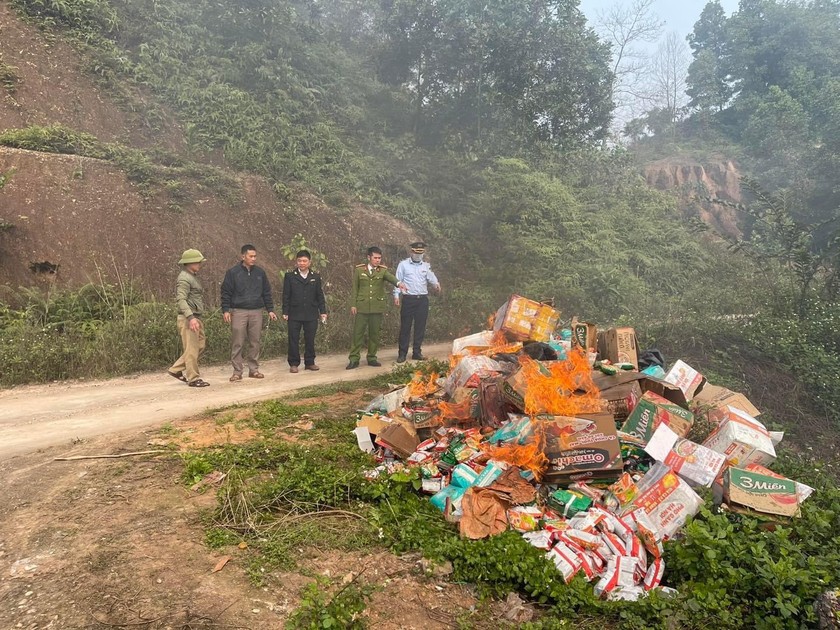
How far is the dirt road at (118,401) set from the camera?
16.6ft

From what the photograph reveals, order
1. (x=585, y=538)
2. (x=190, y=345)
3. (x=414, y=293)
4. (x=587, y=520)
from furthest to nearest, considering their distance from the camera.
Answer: (x=414, y=293) → (x=190, y=345) → (x=587, y=520) → (x=585, y=538)

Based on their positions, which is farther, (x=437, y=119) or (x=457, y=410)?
(x=437, y=119)

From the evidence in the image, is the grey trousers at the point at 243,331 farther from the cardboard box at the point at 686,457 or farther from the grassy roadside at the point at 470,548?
the cardboard box at the point at 686,457

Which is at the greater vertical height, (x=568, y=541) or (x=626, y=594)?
(x=568, y=541)

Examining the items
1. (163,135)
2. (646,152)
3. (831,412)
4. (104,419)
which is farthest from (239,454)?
(646,152)

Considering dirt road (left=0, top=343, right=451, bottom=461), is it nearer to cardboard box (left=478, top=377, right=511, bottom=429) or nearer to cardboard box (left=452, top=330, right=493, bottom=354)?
cardboard box (left=452, top=330, right=493, bottom=354)

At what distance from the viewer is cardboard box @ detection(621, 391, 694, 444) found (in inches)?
179

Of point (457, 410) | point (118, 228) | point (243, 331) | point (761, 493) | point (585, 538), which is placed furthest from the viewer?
point (118, 228)

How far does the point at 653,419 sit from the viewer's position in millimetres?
4566

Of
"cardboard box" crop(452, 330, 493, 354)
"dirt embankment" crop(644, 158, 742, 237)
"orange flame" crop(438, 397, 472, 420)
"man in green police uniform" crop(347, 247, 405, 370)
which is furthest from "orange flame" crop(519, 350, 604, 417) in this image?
"dirt embankment" crop(644, 158, 742, 237)

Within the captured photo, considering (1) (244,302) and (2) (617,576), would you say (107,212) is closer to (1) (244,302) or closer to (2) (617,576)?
(1) (244,302)

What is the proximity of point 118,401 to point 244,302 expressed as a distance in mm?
2013

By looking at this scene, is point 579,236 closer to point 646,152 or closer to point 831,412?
point 831,412

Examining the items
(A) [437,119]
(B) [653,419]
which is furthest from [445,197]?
(B) [653,419]
